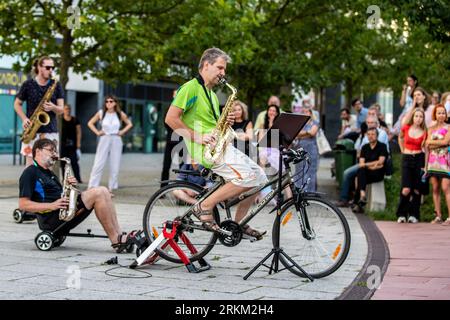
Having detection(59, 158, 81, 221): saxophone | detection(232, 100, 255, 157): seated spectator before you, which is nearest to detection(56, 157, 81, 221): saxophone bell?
detection(59, 158, 81, 221): saxophone

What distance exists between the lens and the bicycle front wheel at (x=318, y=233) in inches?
296

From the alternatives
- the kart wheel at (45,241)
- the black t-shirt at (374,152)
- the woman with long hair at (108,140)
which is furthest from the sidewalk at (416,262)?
the woman with long hair at (108,140)

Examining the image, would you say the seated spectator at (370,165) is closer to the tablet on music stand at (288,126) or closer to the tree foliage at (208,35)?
the tree foliage at (208,35)

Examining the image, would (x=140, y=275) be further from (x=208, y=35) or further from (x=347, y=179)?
(x=208, y=35)

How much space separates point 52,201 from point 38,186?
203 millimetres

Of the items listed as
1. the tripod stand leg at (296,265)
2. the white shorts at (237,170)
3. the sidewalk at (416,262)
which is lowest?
the sidewalk at (416,262)

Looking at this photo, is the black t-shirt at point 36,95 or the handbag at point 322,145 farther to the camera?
the handbag at point 322,145

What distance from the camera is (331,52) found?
978 inches

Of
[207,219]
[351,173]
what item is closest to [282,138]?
[207,219]

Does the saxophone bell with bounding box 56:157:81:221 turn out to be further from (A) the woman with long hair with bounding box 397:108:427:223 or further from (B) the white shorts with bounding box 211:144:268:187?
(A) the woman with long hair with bounding box 397:108:427:223

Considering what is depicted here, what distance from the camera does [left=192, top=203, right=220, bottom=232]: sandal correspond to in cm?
776

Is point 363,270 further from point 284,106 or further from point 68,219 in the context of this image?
point 284,106

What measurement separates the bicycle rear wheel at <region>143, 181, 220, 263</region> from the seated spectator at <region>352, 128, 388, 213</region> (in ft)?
22.1

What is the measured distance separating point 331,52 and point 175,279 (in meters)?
18.2
